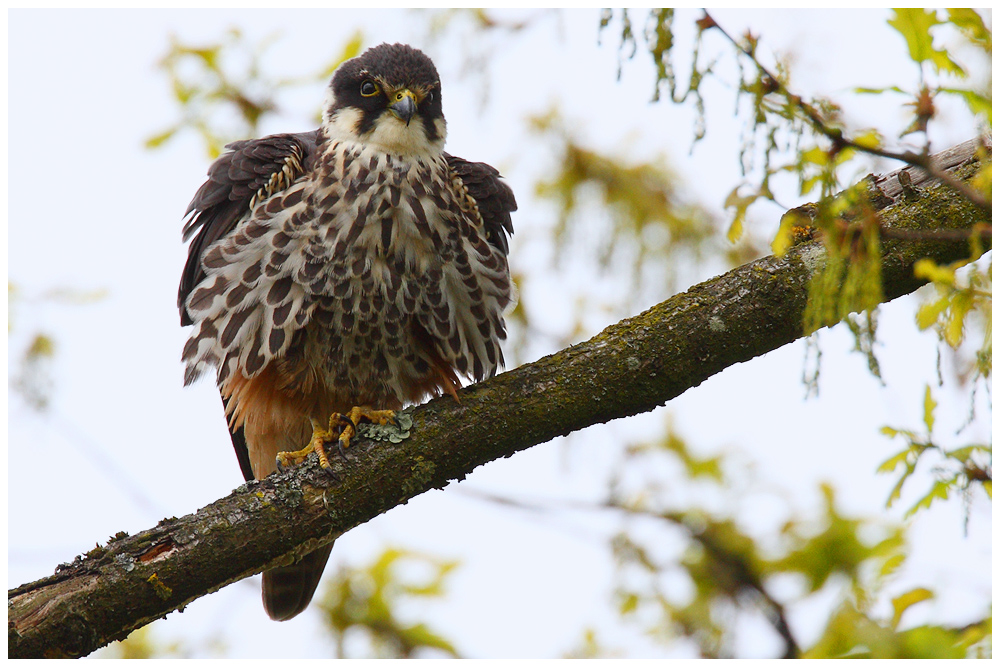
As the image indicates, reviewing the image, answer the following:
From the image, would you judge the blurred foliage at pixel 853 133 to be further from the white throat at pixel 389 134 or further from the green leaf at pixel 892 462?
the white throat at pixel 389 134

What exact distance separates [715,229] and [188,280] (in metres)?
3.24

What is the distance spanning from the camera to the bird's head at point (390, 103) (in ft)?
12.7

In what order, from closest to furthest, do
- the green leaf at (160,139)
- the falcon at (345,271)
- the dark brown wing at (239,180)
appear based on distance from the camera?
the falcon at (345,271) < the dark brown wing at (239,180) < the green leaf at (160,139)

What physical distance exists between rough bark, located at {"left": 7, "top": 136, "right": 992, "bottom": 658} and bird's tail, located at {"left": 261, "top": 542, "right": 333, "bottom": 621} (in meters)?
1.12

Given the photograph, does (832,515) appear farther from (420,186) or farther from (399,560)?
(420,186)

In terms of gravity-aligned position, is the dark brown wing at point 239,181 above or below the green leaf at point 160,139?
below

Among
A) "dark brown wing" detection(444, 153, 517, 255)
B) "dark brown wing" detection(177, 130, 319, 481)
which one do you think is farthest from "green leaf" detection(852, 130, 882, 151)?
"dark brown wing" detection(177, 130, 319, 481)

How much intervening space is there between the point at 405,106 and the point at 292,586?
7.33ft

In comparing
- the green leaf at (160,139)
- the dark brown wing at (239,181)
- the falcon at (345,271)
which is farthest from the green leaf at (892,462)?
the green leaf at (160,139)

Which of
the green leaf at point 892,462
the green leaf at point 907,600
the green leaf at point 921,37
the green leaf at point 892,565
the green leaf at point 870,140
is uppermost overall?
the green leaf at point 921,37

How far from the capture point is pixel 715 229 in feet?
18.5

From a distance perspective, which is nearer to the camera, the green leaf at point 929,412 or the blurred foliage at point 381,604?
the green leaf at point 929,412

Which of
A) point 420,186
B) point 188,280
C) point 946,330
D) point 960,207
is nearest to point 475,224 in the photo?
point 420,186

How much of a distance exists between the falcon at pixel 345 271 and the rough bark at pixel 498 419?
0.34 meters
